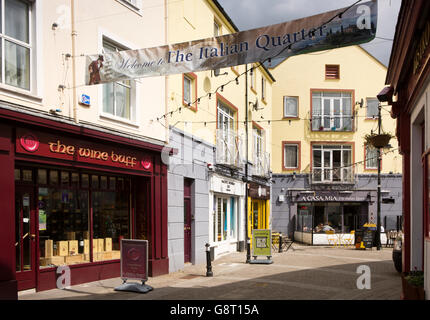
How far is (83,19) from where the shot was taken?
416 inches

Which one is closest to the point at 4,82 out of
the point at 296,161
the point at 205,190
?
the point at 205,190

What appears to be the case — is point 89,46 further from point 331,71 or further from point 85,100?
point 331,71

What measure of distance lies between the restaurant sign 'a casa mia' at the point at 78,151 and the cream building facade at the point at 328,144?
17.4m

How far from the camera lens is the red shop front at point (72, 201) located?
8.65 m

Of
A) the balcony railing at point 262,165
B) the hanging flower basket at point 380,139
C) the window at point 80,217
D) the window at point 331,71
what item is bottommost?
the window at point 80,217

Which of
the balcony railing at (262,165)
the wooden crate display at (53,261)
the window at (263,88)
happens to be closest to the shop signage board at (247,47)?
the wooden crate display at (53,261)

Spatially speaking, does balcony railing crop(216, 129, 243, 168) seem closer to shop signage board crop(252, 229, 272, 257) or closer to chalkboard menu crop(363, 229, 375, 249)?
shop signage board crop(252, 229, 272, 257)

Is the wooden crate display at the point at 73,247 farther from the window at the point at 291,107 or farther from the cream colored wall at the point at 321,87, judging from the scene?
the window at the point at 291,107

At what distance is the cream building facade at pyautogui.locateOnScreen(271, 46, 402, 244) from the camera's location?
28500 millimetres

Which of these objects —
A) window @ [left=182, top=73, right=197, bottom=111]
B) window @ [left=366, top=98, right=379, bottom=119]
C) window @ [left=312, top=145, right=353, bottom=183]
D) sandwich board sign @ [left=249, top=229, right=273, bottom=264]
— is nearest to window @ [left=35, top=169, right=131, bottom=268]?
window @ [left=182, top=73, right=197, bottom=111]

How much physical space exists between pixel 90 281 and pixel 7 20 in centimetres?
609

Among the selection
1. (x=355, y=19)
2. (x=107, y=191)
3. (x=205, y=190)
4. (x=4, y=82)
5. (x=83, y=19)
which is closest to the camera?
(x=355, y=19)

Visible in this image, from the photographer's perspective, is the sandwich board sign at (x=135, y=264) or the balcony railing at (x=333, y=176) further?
the balcony railing at (x=333, y=176)

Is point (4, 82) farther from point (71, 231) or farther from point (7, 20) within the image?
point (71, 231)
